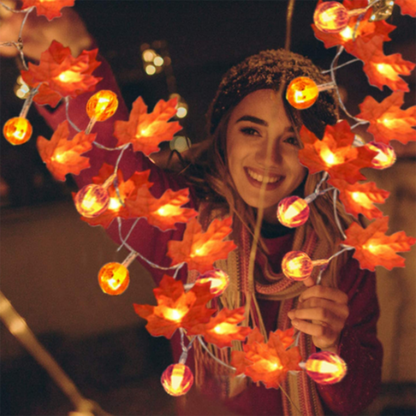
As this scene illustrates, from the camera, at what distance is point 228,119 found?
0.72 m

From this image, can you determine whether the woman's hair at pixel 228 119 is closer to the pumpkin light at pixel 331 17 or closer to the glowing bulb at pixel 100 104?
the pumpkin light at pixel 331 17

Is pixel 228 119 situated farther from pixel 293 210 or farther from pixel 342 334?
pixel 342 334

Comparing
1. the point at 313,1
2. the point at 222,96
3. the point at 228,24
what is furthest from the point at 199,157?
the point at 313,1

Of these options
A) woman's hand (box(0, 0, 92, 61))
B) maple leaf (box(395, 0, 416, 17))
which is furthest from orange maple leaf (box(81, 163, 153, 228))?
maple leaf (box(395, 0, 416, 17))

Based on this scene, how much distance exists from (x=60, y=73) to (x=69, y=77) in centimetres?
1

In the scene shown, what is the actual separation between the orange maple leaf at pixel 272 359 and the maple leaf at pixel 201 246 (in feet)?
0.56

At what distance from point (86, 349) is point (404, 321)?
674 millimetres

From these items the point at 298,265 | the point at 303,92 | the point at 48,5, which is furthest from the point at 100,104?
the point at 298,265

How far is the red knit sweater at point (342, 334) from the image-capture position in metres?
0.74

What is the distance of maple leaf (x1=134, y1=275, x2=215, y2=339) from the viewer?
1.94 feet

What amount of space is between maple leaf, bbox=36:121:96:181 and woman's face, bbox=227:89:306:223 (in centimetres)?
27

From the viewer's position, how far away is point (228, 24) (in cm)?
72

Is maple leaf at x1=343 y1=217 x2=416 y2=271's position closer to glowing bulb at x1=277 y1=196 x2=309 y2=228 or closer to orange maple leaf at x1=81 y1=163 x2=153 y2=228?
glowing bulb at x1=277 y1=196 x2=309 y2=228

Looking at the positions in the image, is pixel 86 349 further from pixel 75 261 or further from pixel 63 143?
pixel 63 143
